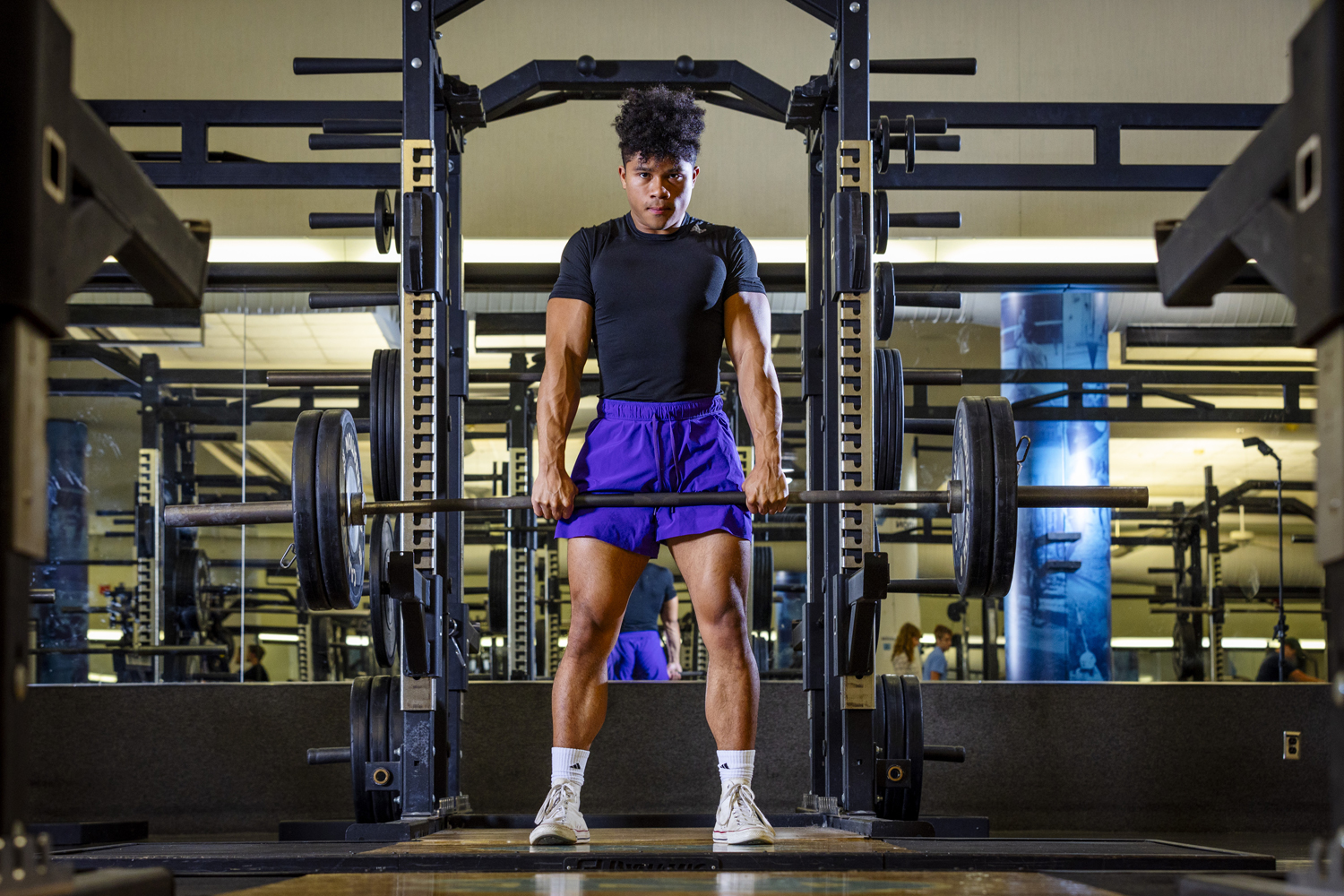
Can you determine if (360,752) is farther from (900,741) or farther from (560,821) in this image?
(900,741)

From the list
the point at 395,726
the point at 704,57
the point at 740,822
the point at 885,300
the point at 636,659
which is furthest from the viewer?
the point at 704,57

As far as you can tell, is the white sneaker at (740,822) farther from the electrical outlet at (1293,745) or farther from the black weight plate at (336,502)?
the electrical outlet at (1293,745)

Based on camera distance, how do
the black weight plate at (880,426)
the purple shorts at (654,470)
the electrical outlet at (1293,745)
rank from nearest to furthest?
the purple shorts at (654,470), the black weight plate at (880,426), the electrical outlet at (1293,745)

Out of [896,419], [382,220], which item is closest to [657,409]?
[896,419]

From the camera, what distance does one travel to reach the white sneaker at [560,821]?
2.16 m

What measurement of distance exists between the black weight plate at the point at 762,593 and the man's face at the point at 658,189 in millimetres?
Answer: 2489

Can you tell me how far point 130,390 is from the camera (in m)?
5.10

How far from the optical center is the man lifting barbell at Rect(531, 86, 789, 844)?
7.64 feet

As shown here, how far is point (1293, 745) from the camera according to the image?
167 inches

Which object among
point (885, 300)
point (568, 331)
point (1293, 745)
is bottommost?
point (1293, 745)

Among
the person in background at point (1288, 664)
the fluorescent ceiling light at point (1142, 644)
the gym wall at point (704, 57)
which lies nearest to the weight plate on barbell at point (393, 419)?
the gym wall at point (704, 57)

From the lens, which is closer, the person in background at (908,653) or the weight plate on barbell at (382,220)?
the weight plate on barbell at (382,220)

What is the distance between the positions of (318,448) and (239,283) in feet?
5.02

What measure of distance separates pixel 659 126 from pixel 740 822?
131cm
